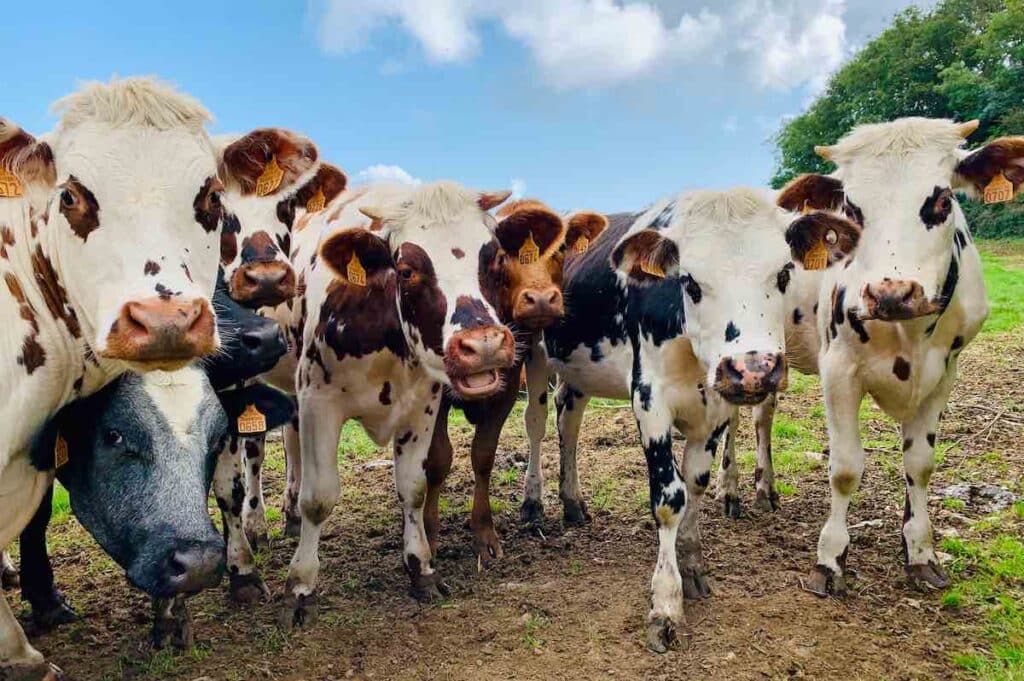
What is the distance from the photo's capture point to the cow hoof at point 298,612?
4.30 m

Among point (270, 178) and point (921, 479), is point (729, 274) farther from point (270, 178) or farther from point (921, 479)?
point (270, 178)

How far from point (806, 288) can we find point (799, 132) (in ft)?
168

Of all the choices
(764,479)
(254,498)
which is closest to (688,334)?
(764,479)

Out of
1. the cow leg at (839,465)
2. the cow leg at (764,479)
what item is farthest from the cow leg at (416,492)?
the cow leg at (764,479)

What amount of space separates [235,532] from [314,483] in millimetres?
744

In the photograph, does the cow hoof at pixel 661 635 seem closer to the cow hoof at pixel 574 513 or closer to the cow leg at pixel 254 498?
the cow hoof at pixel 574 513

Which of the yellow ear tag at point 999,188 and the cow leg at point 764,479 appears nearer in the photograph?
the yellow ear tag at point 999,188

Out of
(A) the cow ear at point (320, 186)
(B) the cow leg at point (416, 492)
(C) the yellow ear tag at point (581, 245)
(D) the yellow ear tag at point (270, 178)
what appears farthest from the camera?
(C) the yellow ear tag at point (581, 245)

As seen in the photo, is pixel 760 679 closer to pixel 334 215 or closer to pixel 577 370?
pixel 577 370

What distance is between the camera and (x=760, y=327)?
A: 3.79 metres

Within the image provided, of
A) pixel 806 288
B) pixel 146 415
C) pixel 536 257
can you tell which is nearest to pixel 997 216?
pixel 806 288

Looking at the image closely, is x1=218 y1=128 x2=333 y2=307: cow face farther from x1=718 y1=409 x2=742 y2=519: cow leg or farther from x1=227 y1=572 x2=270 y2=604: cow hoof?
x1=718 y1=409 x2=742 y2=519: cow leg

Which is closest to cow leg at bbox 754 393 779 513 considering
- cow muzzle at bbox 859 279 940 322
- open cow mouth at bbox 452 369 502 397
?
cow muzzle at bbox 859 279 940 322

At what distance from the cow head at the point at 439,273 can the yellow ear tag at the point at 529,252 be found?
31 centimetres
